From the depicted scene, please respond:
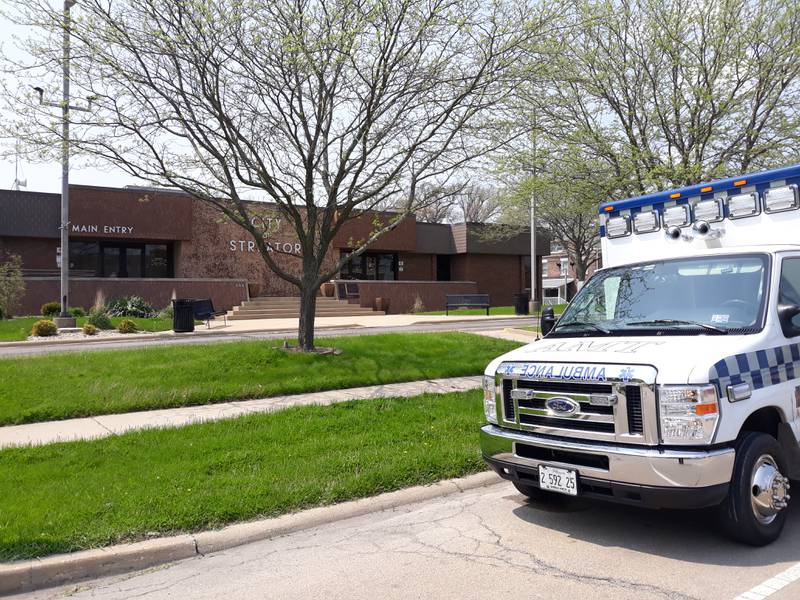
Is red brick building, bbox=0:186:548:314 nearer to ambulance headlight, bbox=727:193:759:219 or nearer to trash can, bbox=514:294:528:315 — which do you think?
trash can, bbox=514:294:528:315

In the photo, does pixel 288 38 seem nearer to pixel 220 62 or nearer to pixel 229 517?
pixel 220 62

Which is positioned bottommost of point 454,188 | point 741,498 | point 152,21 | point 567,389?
point 741,498

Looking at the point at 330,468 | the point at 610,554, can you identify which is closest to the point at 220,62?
the point at 330,468

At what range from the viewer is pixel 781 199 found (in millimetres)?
5828

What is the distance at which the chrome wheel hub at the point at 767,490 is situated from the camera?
455 centimetres

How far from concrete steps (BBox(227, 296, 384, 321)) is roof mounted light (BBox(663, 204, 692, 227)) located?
22765 mm

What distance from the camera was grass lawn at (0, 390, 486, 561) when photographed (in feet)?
16.7

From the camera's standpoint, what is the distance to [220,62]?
11.9m

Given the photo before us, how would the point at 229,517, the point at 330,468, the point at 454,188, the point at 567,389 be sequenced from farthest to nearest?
1. the point at 454,188
2. the point at 330,468
3. the point at 229,517
4. the point at 567,389

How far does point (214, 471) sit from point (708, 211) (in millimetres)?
5223

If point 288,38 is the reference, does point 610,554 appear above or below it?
below

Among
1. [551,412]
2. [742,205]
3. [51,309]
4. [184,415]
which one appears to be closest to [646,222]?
[742,205]

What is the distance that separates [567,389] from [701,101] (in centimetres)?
1141

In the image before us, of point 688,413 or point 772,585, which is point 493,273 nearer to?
point 688,413
